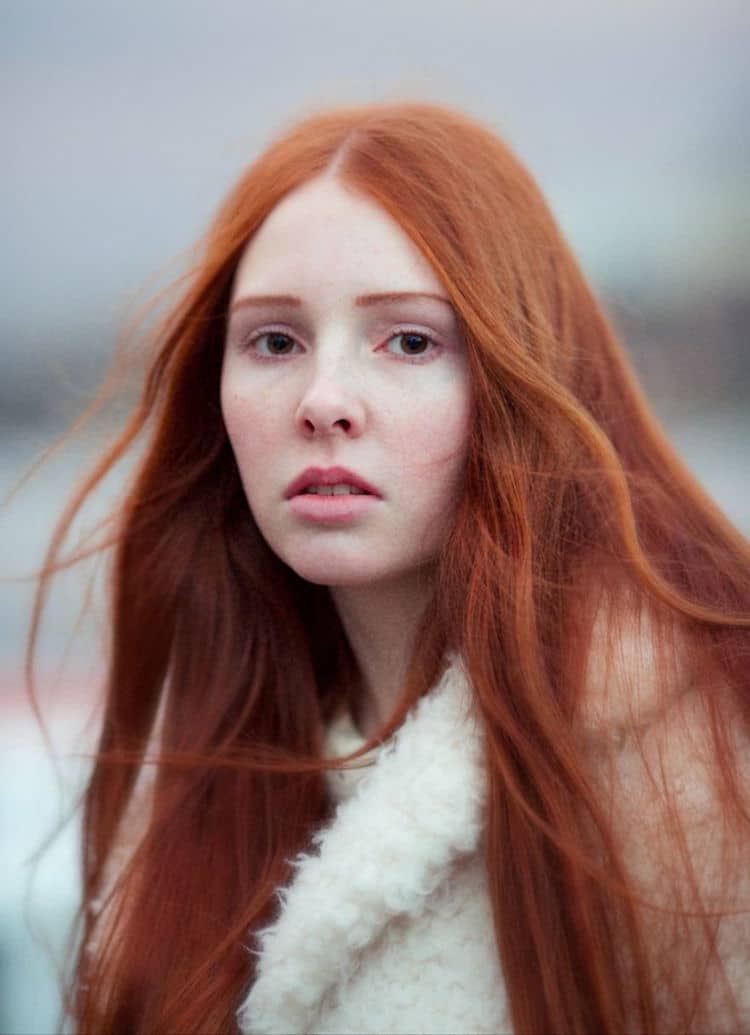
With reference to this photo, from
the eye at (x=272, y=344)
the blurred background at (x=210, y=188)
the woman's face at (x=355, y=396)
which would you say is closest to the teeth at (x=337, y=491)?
the woman's face at (x=355, y=396)

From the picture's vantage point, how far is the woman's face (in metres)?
0.70

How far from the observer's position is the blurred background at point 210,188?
917 mm

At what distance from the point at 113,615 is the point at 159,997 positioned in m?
0.31

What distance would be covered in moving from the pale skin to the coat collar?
112 millimetres

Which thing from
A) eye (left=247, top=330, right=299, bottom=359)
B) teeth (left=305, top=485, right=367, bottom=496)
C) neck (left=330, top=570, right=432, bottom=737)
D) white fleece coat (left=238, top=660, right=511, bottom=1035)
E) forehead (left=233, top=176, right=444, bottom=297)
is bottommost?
white fleece coat (left=238, top=660, right=511, bottom=1035)

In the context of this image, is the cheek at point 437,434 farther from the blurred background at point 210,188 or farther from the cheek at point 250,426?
the blurred background at point 210,188

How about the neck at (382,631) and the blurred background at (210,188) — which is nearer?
the neck at (382,631)

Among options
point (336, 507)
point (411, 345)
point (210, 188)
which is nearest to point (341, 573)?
point (336, 507)

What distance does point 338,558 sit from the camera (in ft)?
2.36

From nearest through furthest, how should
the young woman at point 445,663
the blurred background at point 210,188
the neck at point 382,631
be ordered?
1. the young woman at point 445,663
2. the neck at point 382,631
3. the blurred background at point 210,188

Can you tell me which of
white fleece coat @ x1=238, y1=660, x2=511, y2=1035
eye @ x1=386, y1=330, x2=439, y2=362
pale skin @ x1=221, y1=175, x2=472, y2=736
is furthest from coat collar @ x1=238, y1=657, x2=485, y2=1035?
eye @ x1=386, y1=330, x2=439, y2=362

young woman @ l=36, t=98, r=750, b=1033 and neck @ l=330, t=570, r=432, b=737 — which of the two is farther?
neck @ l=330, t=570, r=432, b=737

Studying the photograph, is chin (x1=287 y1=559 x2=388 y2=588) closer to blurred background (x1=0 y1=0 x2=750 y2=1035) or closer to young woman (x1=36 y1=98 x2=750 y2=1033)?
young woman (x1=36 y1=98 x2=750 y2=1033)

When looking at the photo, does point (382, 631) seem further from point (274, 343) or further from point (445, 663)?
point (274, 343)
